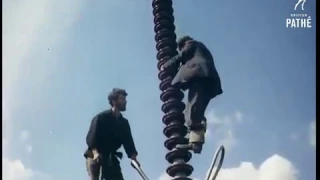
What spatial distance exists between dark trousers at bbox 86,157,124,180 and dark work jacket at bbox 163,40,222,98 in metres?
0.89

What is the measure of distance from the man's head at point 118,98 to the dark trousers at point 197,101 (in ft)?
1.76

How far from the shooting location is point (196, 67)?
8.58 meters

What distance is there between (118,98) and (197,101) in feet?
2.18

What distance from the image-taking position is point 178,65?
8.69 metres

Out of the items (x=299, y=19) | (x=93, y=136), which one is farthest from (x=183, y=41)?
(x=93, y=136)

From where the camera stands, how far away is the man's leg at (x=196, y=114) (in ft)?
27.8

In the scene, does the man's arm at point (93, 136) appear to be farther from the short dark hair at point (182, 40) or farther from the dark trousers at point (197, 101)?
the short dark hair at point (182, 40)

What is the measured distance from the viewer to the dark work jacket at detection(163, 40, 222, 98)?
8.57 m

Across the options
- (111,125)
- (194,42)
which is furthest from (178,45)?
(111,125)

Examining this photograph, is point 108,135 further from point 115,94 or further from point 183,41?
point 183,41

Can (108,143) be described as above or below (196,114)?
below

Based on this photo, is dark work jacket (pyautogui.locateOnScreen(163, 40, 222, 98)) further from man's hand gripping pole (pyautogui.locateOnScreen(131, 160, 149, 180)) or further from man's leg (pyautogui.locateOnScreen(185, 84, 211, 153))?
man's hand gripping pole (pyautogui.locateOnScreen(131, 160, 149, 180))
